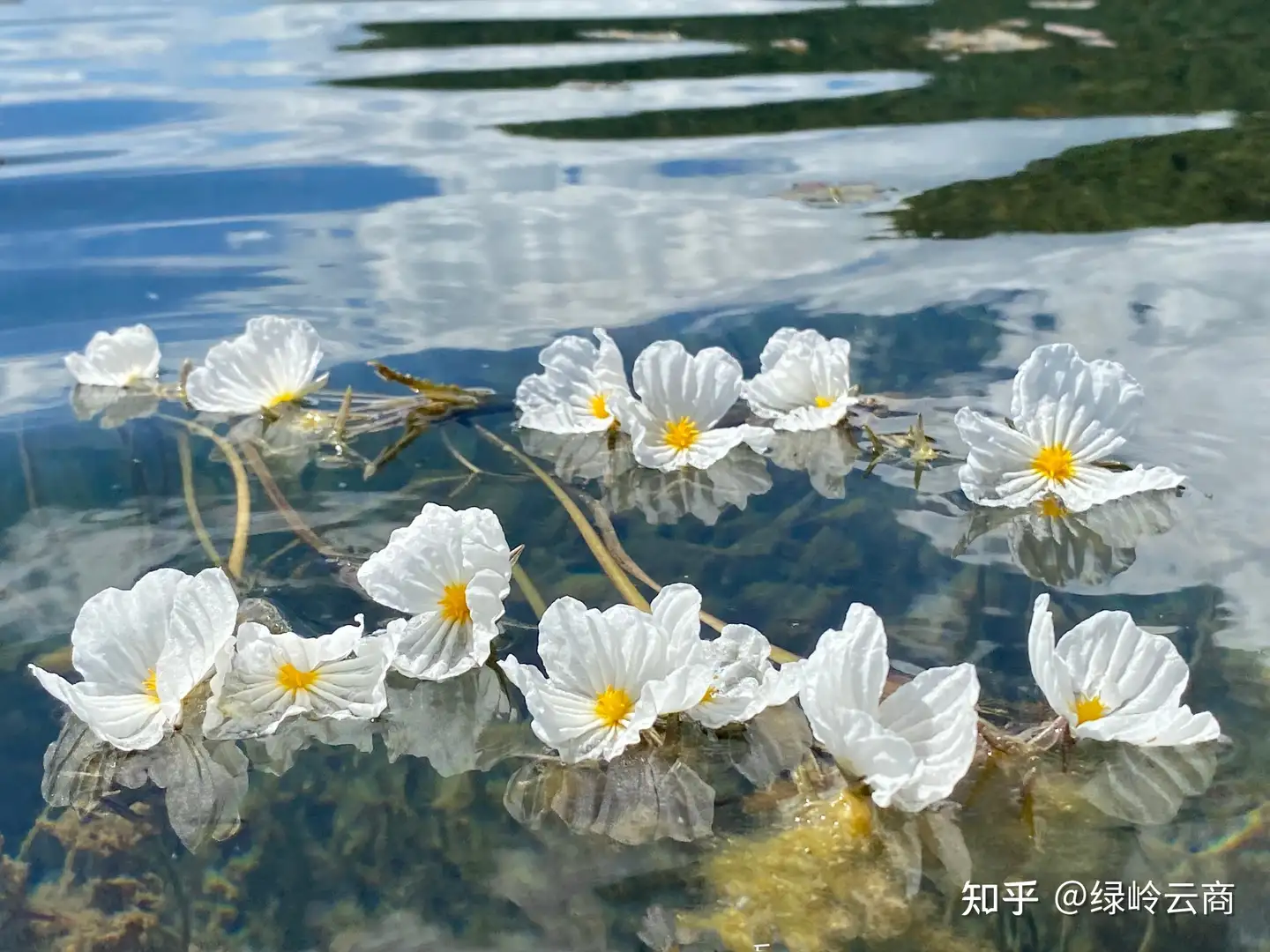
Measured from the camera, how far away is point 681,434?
1524 millimetres

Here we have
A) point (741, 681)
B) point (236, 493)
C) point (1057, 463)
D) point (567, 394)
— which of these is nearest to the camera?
point (741, 681)

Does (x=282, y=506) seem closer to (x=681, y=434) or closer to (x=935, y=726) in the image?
(x=681, y=434)

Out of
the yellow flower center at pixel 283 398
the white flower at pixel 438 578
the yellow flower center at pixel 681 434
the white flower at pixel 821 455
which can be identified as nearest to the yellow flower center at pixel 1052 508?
the white flower at pixel 821 455

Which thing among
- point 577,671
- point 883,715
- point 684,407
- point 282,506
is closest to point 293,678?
point 577,671

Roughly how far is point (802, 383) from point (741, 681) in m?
0.66

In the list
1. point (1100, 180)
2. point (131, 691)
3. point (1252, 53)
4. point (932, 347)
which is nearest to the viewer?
point (131, 691)

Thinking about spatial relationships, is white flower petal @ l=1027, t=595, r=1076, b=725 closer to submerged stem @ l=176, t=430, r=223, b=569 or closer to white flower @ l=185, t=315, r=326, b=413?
submerged stem @ l=176, t=430, r=223, b=569

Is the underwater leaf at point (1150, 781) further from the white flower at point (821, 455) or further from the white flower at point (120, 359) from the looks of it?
the white flower at point (120, 359)

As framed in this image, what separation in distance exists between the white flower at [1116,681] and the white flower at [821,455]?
18.9 inches

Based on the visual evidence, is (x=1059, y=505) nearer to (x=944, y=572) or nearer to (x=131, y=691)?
(x=944, y=572)

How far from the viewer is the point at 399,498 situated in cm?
148

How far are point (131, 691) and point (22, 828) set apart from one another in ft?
0.50

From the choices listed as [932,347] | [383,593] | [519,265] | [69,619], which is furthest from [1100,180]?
[69,619]

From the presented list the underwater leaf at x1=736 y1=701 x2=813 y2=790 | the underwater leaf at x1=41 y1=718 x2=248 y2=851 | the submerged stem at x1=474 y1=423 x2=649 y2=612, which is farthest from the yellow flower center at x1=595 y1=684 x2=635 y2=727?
the underwater leaf at x1=41 y1=718 x2=248 y2=851
